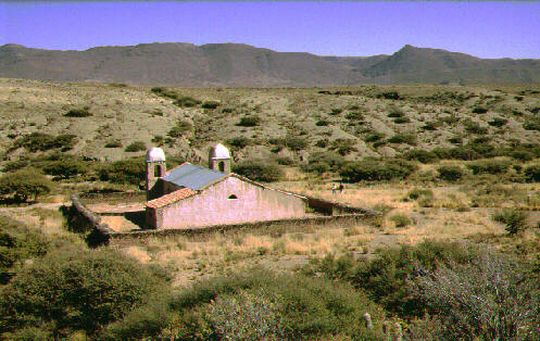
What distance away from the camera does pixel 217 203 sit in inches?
881

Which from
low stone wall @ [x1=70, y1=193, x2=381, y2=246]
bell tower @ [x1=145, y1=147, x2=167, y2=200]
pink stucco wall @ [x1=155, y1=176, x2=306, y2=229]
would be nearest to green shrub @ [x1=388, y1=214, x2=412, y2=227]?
low stone wall @ [x1=70, y1=193, x2=381, y2=246]

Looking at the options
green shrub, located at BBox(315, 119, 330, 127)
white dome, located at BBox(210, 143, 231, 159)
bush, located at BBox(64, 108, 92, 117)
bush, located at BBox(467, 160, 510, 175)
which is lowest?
bush, located at BBox(467, 160, 510, 175)

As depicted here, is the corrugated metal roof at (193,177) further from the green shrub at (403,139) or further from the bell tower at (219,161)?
the green shrub at (403,139)

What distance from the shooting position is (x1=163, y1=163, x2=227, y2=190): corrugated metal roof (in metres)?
23.1

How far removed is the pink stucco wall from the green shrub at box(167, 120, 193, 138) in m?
35.1

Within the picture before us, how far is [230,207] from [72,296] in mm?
A: 11455

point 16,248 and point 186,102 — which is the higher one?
point 186,102

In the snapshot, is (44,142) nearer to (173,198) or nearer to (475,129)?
(173,198)

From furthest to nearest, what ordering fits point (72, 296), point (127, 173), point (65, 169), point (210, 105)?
1. point (210, 105)
2. point (65, 169)
3. point (127, 173)
4. point (72, 296)

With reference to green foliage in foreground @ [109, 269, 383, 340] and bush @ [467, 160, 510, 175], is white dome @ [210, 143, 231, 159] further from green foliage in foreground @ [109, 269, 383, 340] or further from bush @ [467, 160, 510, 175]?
bush @ [467, 160, 510, 175]

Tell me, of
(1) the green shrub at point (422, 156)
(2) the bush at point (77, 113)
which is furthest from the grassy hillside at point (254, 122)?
(1) the green shrub at point (422, 156)

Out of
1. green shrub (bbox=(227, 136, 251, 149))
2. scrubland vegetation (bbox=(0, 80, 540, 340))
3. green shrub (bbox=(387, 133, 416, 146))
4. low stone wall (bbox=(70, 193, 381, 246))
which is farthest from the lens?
green shrub (bbox=(387, 133, 416, 146))

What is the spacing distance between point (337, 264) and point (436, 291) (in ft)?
20.6

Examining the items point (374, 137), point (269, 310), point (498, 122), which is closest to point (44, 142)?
point (374, 137)
